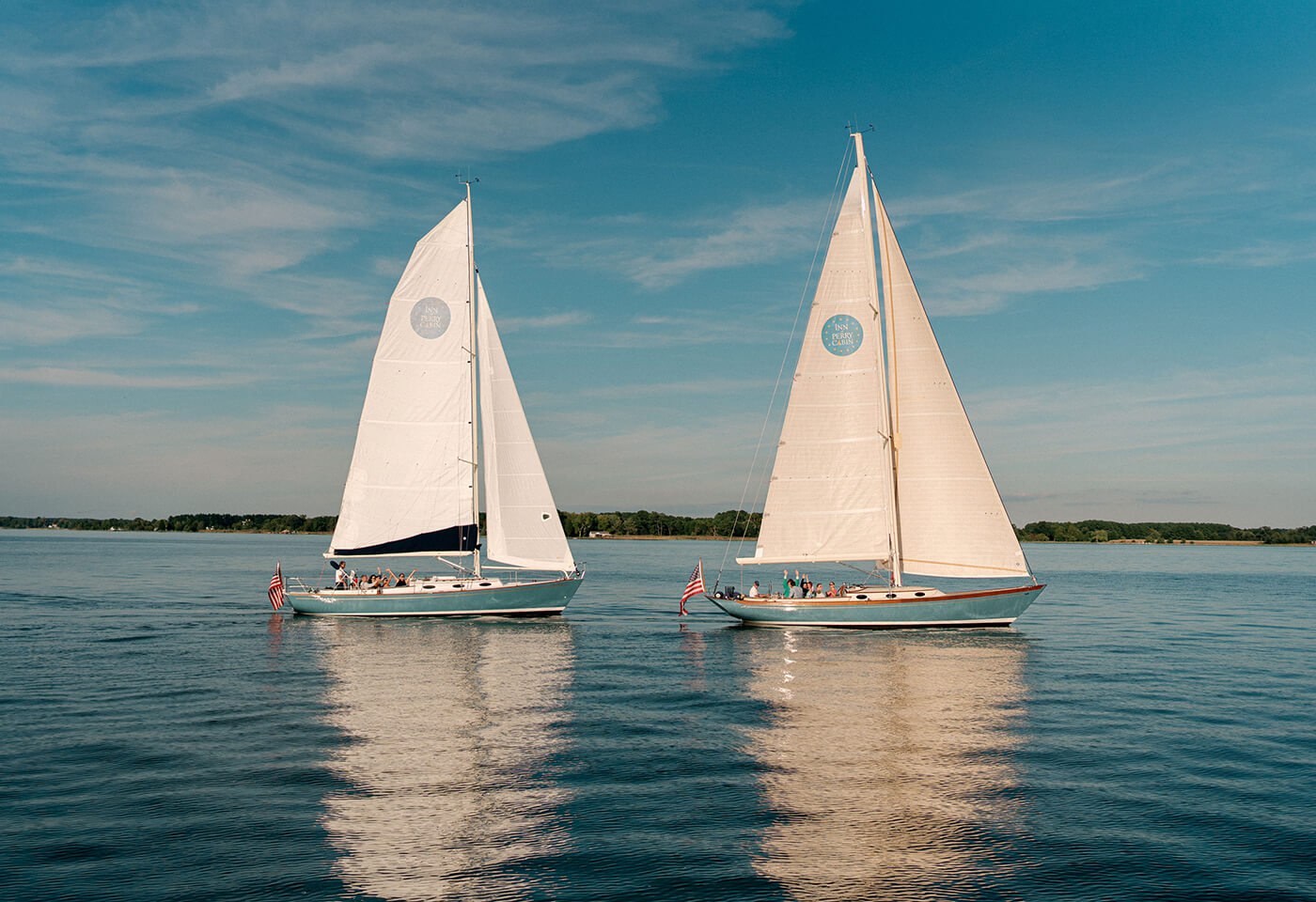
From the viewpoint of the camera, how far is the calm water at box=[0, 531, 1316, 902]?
1386 centimetres

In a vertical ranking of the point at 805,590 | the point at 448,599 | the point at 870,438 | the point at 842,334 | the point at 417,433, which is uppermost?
the point at 842,334

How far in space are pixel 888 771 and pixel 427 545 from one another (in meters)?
32.3

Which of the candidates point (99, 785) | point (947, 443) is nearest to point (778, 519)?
point (947, 443)

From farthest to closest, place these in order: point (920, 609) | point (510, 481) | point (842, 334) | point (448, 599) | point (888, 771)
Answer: point (510, 481) < point (448, 599) < point (842, 334) < point (920, 609) < point (888, 771)

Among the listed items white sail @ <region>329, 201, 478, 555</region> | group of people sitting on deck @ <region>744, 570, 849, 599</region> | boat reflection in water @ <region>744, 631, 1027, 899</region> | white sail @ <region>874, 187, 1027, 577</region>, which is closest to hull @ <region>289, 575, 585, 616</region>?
white sail @ <region>329, 201, 478, 555</region>

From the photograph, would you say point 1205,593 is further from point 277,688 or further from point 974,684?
point 277,688

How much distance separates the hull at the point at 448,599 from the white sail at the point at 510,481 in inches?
59.7

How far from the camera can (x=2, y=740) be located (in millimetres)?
21469

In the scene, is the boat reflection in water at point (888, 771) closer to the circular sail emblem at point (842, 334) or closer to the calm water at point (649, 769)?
the calm water at point (649, 769)

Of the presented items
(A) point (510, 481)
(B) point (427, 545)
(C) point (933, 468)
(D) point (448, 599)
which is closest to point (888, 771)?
(C) point (933, 468)

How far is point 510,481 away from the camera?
46438mm

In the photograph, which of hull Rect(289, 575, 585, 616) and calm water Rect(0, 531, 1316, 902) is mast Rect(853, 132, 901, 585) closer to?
calm water Rect(0, 531, 1316, 902)

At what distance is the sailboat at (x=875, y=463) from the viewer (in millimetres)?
41438

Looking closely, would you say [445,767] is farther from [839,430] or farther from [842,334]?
[842,334]
